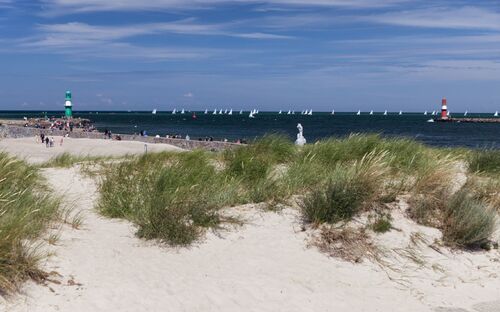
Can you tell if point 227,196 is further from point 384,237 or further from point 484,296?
point 484,296

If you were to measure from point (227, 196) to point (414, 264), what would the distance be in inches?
124

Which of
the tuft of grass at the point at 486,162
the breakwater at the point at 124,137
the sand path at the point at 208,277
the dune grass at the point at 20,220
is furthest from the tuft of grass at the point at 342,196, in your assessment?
the breakwater at the point at 124,137

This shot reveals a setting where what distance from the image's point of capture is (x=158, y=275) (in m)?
6.78

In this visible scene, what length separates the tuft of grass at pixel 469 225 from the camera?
27.7 feet

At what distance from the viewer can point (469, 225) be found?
8430mm

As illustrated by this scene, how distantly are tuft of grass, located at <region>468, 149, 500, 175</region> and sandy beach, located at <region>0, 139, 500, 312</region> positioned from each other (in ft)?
11.6

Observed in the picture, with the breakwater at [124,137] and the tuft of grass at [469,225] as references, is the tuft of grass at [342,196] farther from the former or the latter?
the breakwater at [124,137]

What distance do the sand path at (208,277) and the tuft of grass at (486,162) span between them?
5.28 metres

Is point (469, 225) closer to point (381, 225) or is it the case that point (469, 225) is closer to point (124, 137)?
point (381, 225)

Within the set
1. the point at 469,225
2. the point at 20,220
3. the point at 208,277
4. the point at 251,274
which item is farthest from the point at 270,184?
the point at 20,220

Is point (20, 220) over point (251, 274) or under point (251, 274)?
over

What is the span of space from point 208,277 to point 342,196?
108 inches

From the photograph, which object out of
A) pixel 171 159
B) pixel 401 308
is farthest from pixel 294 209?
pixel 171 159

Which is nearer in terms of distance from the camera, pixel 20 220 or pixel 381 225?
pixel 20 220
